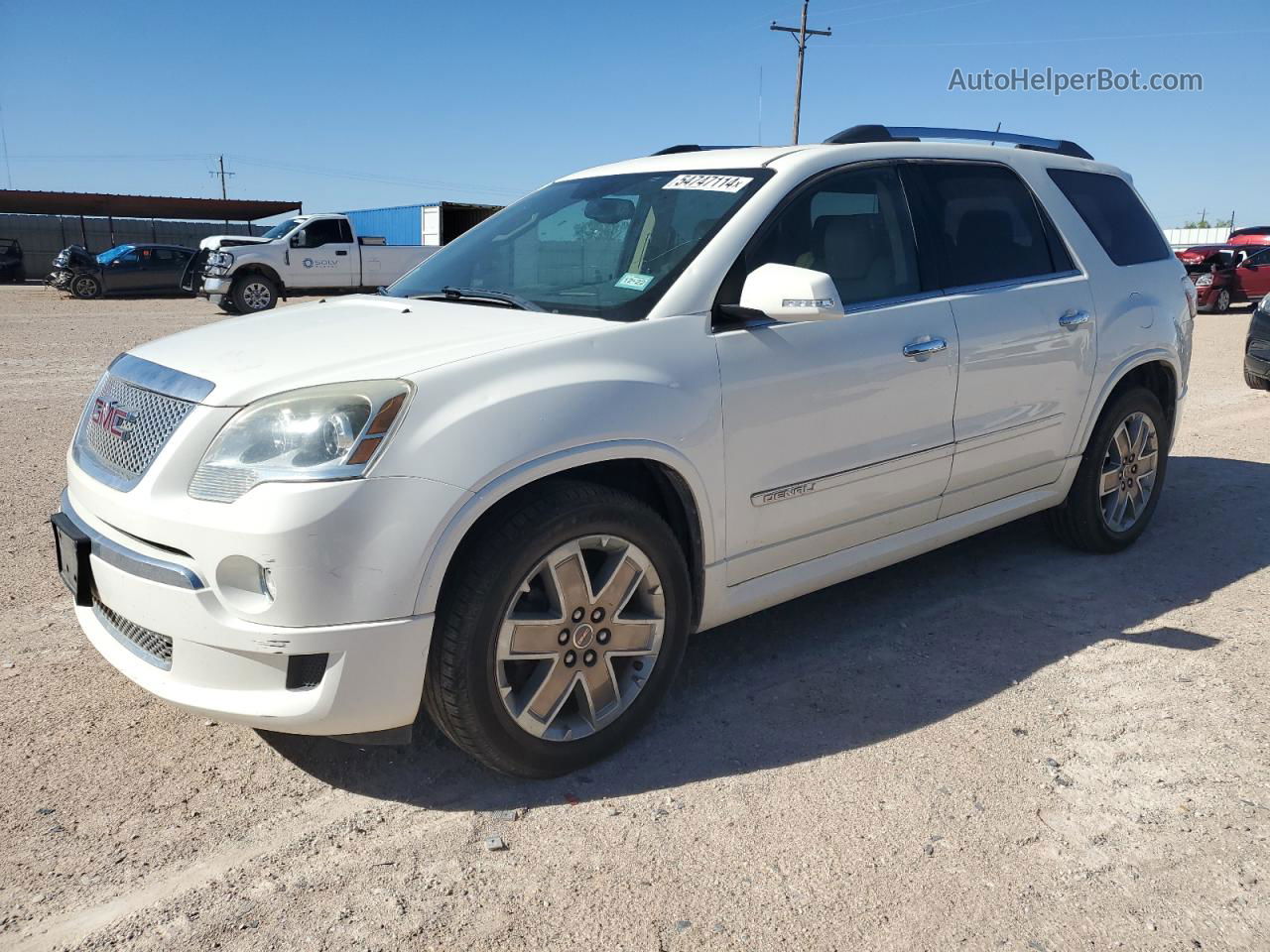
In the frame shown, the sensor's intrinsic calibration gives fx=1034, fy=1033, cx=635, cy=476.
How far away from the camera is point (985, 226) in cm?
425

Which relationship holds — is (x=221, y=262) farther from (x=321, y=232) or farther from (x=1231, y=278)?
(x=1231, y=278)

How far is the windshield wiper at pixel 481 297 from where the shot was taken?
3432mm

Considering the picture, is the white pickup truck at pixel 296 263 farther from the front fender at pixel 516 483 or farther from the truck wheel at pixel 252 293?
the front fender at pixel 516 483

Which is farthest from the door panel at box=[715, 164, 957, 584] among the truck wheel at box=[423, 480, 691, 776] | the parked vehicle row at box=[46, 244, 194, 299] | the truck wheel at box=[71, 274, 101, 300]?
the truck wheel at box=[71, 274, 101, 300]

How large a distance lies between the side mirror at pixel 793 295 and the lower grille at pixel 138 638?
195cm

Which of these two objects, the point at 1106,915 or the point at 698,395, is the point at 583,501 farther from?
the point at 1106,915

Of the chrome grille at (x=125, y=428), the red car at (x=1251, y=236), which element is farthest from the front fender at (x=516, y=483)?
the red car at (x=1251, y=236)

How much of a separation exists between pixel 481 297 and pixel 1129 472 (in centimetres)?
330

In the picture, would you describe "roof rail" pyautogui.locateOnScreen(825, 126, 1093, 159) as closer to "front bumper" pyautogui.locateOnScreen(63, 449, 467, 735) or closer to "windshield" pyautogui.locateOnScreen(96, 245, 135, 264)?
"front bumper" pyautogui.locateOnScreen(63, 449, 467, 735)

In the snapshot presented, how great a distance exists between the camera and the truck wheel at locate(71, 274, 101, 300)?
2498cm

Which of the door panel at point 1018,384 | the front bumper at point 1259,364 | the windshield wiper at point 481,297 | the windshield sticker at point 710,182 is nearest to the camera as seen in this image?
the windshield wiper at point 481,297

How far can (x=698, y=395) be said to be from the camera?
3129 millimetres

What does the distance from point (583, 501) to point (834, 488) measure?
3.49 feet

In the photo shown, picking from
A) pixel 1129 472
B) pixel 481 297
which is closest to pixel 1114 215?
pixel 1129 472
